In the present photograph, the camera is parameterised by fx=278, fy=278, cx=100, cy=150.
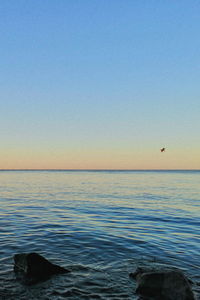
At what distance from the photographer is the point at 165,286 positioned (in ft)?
32.1

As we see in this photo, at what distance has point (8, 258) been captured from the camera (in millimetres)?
14031

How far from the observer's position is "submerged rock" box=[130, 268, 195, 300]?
31.3 ft

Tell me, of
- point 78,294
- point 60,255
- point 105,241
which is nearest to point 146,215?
point 105,241

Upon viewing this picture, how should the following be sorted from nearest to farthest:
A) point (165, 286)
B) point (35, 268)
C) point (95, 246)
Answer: point (165, 286)
point (35, 268)
point (95, 246)

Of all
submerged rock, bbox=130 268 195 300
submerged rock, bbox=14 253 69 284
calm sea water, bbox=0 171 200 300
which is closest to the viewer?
submerged rock, bbox=130 268 195 300

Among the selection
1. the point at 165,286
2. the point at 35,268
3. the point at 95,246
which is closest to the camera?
the point at 165,286

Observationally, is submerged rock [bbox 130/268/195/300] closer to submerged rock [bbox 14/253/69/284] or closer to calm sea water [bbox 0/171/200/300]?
calm sea water [bbox 0/171/200/300]

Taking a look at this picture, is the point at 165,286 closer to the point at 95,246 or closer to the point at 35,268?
the point at 35,268

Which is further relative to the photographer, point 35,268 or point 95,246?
point 95,246

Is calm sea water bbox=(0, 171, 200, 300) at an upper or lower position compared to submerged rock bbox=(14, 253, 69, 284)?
lower

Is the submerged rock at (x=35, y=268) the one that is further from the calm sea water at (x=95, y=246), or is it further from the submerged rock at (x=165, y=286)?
the submerged rock at (x=165, y=286)

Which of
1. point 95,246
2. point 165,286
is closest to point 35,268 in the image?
point 165,286

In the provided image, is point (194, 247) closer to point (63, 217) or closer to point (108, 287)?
point (108, 287)

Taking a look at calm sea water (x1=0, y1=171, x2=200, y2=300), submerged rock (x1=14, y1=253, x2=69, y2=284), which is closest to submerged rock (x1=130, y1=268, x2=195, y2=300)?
calm sea water (x1=0, y1=171, x2=200, y2=300)
